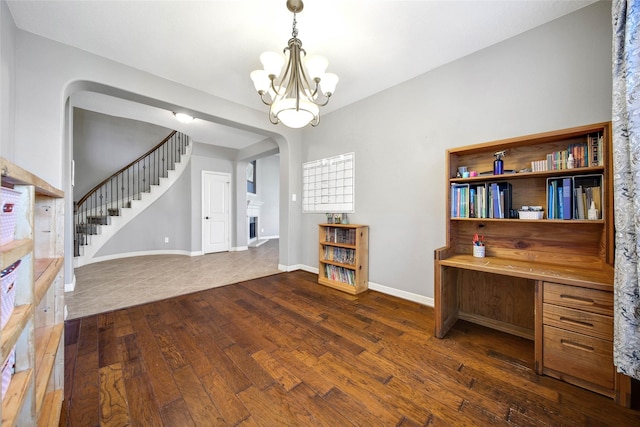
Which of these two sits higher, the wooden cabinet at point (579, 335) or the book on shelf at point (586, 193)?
the book on shelf at point (586, 193)

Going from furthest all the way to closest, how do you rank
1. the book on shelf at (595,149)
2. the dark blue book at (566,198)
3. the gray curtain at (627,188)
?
the dark blue book at (566,198) → the book on shelf at (595,149) → the gray curtain at (627,188)

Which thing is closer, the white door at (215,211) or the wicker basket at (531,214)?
the wicker basket at (531,214)

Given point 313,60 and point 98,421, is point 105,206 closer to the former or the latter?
point 98,421

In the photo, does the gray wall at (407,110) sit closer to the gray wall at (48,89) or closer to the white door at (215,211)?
the gray wall at (48,89)

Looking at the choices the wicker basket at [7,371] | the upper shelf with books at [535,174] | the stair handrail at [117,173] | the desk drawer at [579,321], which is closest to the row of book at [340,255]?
the upper shelf with books at [535,174]

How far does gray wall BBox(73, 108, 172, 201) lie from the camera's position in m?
5.20

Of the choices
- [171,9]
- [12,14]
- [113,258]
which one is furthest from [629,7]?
[113,258]

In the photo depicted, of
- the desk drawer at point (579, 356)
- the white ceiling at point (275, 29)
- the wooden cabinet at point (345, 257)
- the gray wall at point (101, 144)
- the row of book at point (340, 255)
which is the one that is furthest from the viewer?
the gray wall at point (101, 144)

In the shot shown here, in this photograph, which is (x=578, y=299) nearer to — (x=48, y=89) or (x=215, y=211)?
(x=48, y=89)

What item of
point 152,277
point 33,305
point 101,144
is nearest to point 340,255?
point 33,305

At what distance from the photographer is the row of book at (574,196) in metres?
1.61

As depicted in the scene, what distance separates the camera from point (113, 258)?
193 inches

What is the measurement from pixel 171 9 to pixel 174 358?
2.62 meters

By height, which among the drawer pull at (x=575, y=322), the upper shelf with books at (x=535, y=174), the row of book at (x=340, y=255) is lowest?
the drawer pull at (x=575, y=322)
